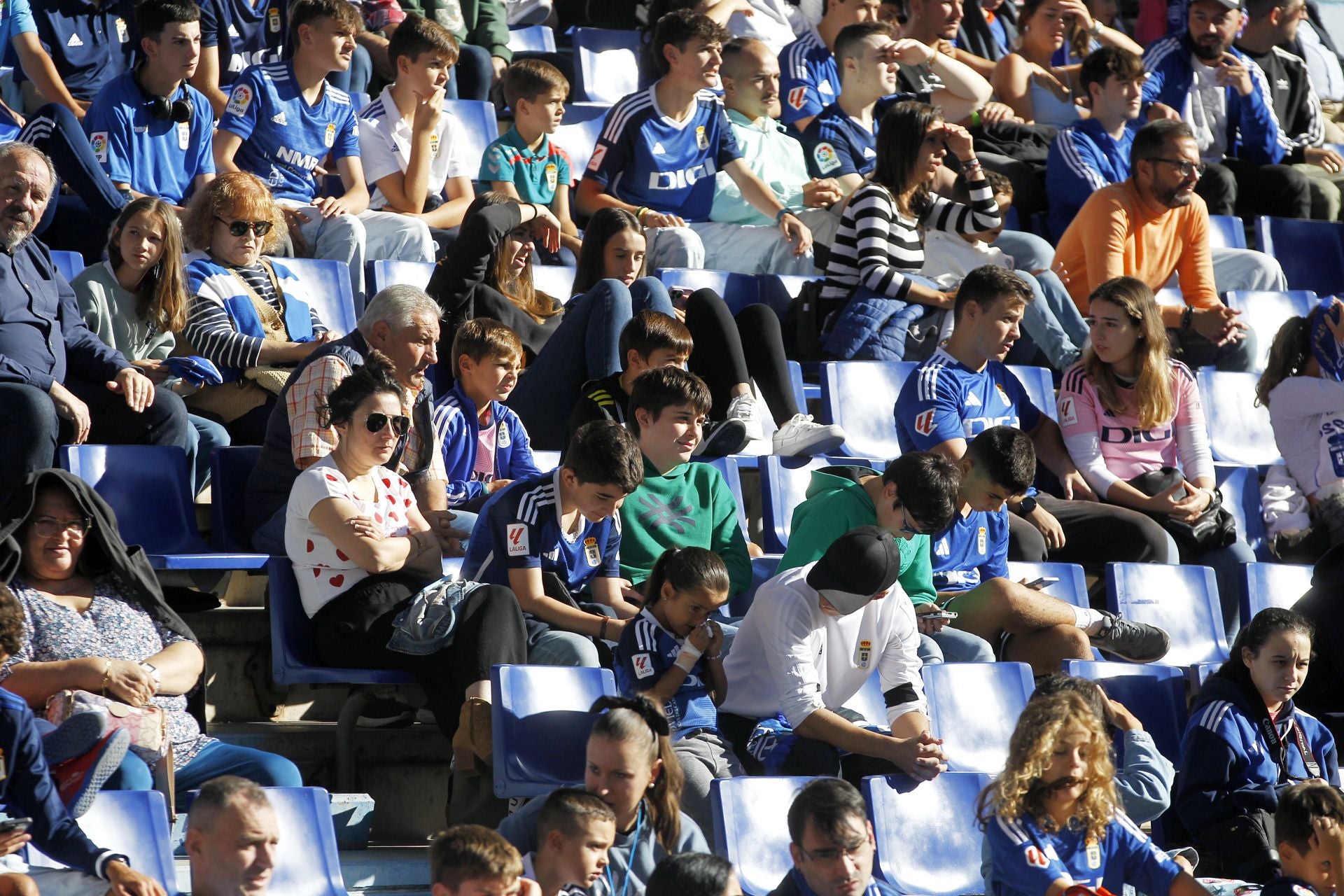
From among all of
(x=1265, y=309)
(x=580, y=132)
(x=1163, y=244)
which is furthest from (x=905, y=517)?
(x=580, y=132)

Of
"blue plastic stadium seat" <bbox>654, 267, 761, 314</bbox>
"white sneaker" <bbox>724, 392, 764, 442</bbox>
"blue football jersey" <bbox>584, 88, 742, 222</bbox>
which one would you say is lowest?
"white sneaker" <bbox>724, 392, 764, 442</bbox>

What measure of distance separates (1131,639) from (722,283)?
1985 millimetres

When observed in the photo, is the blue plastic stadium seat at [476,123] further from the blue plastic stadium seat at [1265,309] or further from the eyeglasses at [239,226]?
the blue plastic stadium seat at [1265,309]

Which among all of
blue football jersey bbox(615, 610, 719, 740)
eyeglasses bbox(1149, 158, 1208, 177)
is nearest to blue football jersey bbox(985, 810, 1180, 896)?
blue football jersey bbox(615, 610, 719, 740)

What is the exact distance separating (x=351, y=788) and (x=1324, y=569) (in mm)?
2723

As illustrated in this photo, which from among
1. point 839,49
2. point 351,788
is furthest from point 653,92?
point 351,788

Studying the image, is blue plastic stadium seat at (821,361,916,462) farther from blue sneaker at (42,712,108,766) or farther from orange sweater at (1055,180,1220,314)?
blue sneaker at (42,712,108,766)

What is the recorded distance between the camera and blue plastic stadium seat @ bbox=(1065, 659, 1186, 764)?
4695mm

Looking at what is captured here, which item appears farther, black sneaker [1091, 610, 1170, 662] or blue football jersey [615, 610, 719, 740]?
black sneaker [1091, 610, 1170, 662]

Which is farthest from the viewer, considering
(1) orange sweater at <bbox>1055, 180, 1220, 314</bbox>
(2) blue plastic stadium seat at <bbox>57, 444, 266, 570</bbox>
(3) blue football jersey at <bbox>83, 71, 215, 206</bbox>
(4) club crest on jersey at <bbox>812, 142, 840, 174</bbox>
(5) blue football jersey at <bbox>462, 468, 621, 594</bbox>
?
(4) club crest on jersey at <bbox>812, 142, 840, 174</bbox>

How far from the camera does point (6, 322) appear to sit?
454 centimetres

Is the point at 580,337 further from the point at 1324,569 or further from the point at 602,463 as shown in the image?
the point at 1324,569

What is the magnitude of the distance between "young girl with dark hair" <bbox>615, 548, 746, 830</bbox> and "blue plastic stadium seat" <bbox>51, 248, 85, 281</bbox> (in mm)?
2053

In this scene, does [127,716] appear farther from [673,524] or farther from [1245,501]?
[1245,501]
